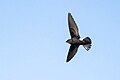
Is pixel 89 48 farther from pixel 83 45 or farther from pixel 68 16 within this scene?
pixel 68 16

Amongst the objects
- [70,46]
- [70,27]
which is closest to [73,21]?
[70,27]

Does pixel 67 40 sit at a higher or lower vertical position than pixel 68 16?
lower

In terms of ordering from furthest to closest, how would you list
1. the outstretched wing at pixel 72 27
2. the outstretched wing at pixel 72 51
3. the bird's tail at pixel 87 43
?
the outstretched wing at pixel 72 51 < the outstretched wing at pixel 72 27 < the bird's tail at pixel 87 43

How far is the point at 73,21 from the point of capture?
1212 centimetres

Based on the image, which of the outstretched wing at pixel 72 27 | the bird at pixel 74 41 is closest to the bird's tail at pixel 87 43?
the bird at pixel 74 41

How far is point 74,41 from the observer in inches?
464

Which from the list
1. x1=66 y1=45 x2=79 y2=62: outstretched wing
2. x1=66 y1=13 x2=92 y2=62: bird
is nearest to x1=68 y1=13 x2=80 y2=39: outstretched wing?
x1=66 y1=13 x2=92 y2=62: bird

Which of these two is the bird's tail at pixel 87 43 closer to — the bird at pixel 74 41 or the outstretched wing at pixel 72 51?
the bird at pixel 74 41

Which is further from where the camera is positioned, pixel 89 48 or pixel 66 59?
pixel 66 59

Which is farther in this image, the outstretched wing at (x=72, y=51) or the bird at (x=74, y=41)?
the outstretched wing at (x=72, y=51)

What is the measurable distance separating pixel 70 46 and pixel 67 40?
1.93ft

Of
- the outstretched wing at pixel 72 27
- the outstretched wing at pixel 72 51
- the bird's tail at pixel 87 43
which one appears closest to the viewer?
the bird's tail at pixel 87 43

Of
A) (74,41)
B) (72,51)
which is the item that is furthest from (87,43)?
(72,51)

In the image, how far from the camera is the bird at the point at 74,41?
11.6 metres
